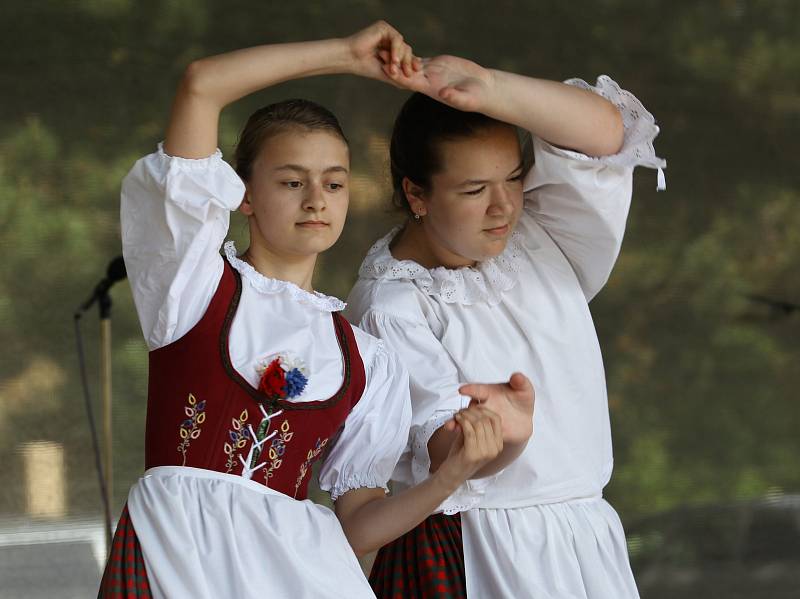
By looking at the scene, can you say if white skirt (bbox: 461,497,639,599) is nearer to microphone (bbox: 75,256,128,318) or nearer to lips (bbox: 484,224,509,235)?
lips (bbox: 484,224,509,235)

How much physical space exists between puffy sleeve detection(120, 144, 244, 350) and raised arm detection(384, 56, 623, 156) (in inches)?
12.6

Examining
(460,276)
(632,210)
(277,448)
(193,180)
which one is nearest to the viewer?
(193,180)

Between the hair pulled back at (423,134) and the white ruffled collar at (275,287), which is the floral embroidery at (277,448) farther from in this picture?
the hair pulled back at (423,134)

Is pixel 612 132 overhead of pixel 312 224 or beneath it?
overhead

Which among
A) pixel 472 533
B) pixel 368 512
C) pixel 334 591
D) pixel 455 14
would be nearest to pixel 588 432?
pixel 472 533

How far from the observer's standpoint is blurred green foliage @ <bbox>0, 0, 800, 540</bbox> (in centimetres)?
461

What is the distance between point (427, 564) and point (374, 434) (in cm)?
27

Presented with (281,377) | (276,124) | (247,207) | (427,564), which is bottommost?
(427,564)

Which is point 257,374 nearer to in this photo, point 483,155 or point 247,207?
point 247,207

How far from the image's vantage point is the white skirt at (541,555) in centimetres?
183

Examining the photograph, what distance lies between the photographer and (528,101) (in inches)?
69.7

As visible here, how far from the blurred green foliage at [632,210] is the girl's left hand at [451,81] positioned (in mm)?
2960

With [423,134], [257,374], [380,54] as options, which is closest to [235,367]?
[257,374]

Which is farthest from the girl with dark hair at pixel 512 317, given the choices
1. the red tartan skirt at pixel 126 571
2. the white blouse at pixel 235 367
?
the red tartan skirt at pixel 126 571
